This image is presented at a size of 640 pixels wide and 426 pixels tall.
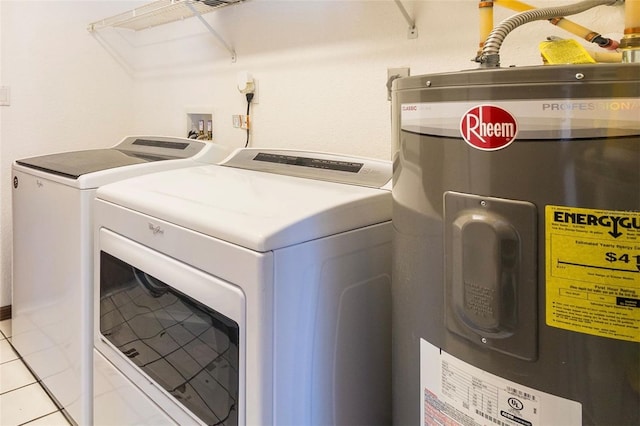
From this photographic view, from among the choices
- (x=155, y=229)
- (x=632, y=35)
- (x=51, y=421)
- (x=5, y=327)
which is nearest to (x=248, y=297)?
(x=155, y=229)

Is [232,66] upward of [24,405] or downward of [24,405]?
upward

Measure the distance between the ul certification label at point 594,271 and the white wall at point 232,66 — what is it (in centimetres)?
75

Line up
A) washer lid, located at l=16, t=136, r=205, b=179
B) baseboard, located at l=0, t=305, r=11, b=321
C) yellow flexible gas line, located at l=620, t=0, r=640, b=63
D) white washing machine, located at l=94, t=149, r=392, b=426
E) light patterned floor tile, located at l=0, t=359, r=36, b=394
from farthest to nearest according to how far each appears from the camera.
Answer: baseboard, located at l=0, t=305, r=11, b=321
light patterned floor tile, located at l=0, t=359, r=36, b=394
washer lid, located at l=16, t=136, r=205, b=179
white washing machine, located at l=94, t=149, r=392, b=426
yellow flexible gas line, located at l=620, t=0, r=640, b=63

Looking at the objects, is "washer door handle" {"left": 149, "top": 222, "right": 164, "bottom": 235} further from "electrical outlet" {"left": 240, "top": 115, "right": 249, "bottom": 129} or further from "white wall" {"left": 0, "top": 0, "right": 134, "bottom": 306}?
"white wall" {"left": 0, "top": 0, "right": 134, "bottom": 306}

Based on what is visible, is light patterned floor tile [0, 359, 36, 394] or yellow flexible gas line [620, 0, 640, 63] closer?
yellow flexible gas line [620, 0, 640, 63]

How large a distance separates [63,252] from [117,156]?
51 cm

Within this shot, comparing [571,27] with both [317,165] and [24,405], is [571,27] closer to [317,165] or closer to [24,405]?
[317,165]

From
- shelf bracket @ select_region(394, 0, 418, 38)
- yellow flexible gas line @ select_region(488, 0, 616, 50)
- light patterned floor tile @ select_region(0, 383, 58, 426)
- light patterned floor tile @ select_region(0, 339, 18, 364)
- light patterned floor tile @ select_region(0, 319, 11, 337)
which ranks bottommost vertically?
light patterned floor tile @ select_region(0, 383, 58, 426)

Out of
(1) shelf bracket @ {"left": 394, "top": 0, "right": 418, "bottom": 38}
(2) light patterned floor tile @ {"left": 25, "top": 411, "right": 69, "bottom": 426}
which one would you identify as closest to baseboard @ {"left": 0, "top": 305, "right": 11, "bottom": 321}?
(2) light patterned floor tile @ {"left": 25, "top": 411, "right": 69, "bottom": 426}

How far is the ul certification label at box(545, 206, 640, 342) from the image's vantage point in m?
0.58

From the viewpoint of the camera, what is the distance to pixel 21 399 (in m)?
1.97

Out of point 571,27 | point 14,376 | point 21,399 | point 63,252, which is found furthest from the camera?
point 14,376

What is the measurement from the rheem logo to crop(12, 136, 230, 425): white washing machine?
128cm

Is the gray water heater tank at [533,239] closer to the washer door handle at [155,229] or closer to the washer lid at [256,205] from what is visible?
the washer lid at [256,205]
